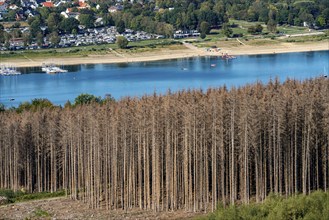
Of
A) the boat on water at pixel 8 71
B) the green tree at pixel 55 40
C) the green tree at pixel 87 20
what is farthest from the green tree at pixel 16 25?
the boat on water at pixel 8 71

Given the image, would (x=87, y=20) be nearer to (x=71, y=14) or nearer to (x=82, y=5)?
(x=71, y=14)

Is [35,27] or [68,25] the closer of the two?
[35,27]

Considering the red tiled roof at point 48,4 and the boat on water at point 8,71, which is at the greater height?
the red tiled roof at point 48,4

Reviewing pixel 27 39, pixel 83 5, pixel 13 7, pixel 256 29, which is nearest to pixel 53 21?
pixel 27 39

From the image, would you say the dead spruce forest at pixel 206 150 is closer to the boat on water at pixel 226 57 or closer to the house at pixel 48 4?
the boat on water at pixel 226 57

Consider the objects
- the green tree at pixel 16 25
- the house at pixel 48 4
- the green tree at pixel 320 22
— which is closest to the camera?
the green tree at pixel 320 22

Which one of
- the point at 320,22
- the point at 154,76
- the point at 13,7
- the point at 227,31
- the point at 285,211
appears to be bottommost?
the point at 154,76

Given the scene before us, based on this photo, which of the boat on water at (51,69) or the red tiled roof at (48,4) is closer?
the boat on water at (51,69)

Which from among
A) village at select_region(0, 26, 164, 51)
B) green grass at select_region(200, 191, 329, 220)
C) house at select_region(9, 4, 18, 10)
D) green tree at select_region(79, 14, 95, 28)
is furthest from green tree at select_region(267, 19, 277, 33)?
green grass at select_region(200, 191, 329, 220)
